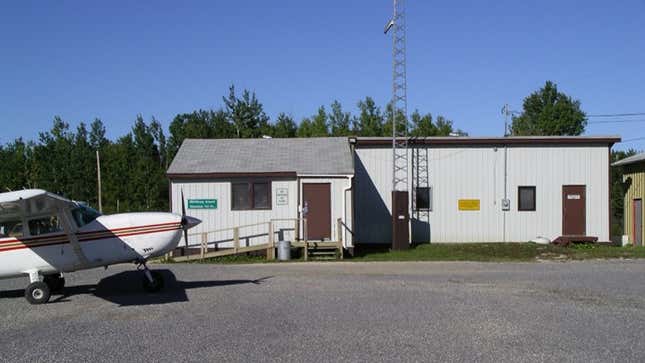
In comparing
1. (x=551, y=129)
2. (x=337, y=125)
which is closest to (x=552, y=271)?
(x=337, y=125)

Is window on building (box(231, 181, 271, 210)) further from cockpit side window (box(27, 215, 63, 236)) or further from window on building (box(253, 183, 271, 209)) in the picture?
cockpit side window (box(27, 215, 63, 236))

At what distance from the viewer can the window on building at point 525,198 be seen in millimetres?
23169

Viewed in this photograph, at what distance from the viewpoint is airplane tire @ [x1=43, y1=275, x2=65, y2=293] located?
12.2 m

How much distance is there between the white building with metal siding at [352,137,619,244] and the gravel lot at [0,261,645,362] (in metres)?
8.65

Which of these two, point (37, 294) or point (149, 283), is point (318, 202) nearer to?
point (149, 283)

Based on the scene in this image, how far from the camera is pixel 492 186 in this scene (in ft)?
76.2

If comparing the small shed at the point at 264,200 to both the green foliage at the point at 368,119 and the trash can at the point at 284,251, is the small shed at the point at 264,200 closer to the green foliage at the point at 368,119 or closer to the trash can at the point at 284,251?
the trash can at the point at 284,251

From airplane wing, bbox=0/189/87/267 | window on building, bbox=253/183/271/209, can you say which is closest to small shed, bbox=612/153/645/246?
window on building, bbox=253/183/271/209

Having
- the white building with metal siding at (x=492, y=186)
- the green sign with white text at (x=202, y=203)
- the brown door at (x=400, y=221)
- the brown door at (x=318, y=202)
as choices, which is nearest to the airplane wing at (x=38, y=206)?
the green sign with white text at (x=202, y=203)

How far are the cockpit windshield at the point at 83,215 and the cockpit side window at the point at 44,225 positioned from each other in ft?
1.11

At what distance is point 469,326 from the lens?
8211 mm

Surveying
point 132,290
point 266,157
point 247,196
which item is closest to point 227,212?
point 247,196

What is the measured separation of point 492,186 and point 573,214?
10.5ft

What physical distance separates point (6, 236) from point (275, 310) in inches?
218
